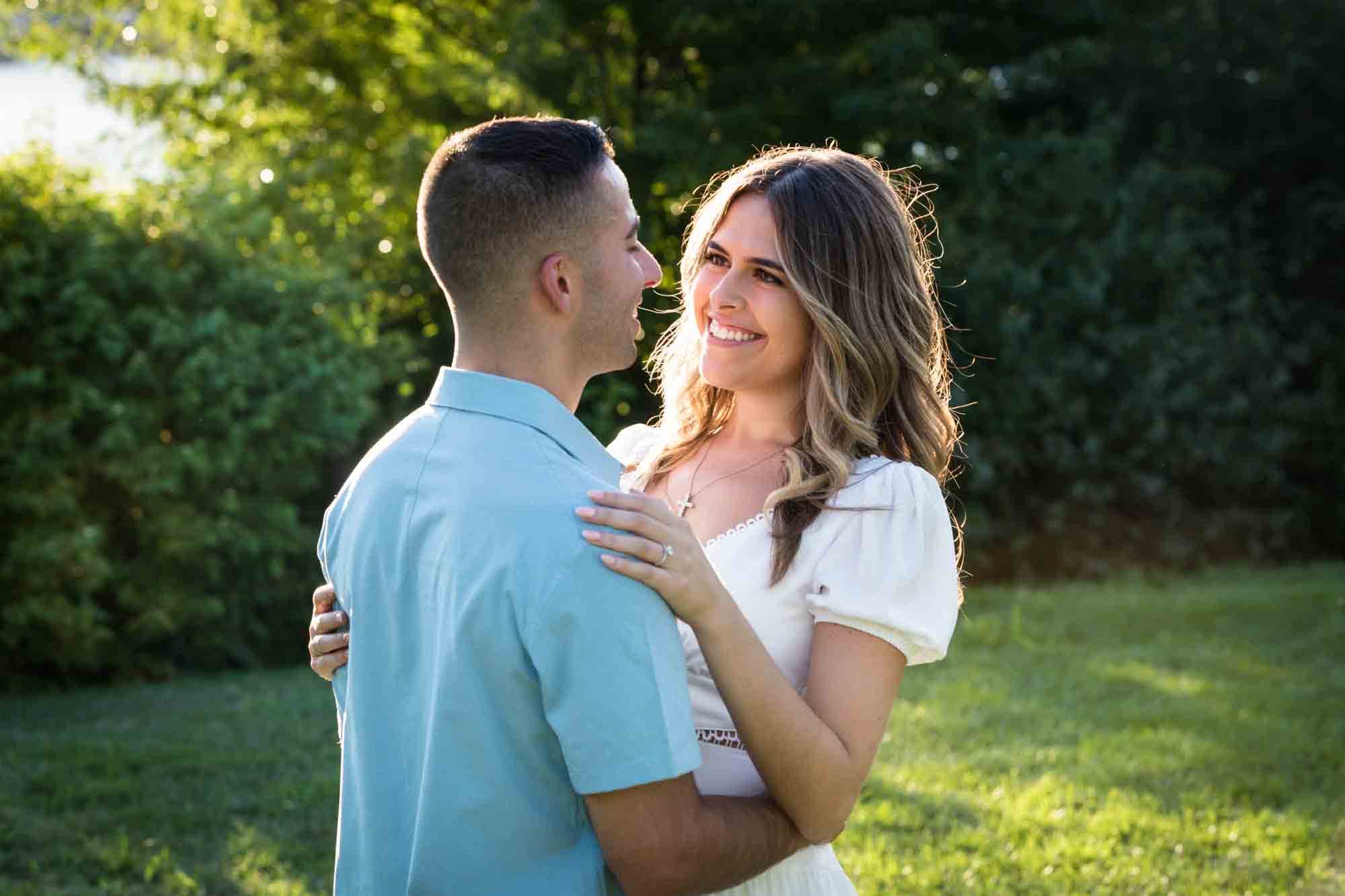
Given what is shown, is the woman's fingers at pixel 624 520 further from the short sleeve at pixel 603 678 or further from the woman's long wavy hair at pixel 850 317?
the woman's long wavy hair at pixel 850 317

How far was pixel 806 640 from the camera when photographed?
2545 mm

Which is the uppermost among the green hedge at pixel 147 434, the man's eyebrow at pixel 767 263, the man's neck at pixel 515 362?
the man's eyebrow at pixel 767 263

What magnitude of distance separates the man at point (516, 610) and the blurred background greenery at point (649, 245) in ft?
20.2

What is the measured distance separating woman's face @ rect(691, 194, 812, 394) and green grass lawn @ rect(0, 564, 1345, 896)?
7.87 ft

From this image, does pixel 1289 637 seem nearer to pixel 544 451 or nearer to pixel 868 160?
pixel 868 160

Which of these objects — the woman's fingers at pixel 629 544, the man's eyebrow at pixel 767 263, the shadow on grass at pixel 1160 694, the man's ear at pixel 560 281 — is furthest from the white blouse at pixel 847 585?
the shadow on grass at pixel 1160 694

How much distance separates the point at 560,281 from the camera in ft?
6.78

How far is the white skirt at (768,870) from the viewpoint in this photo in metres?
2.47

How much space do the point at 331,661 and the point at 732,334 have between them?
1078 millimetres

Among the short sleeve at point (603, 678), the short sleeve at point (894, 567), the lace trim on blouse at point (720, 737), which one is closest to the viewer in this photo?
the short sleeve at point (603, 678)

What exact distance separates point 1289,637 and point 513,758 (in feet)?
26.7

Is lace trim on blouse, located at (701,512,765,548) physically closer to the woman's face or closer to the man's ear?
the woman's face

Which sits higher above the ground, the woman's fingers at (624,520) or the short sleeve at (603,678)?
the woman's fingers at (624,520)

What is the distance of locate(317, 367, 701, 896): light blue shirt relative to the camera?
5.89ft
